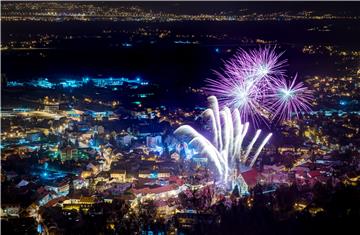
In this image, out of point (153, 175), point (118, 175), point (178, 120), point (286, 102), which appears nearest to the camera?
point (153, 175)

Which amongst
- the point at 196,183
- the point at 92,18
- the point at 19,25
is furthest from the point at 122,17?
the point at 196,183

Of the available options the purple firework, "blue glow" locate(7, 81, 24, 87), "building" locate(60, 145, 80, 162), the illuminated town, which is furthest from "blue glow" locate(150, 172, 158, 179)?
"blue glow" locate(7, 81, 24, 87)

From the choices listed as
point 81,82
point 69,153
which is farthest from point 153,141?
point 81,82

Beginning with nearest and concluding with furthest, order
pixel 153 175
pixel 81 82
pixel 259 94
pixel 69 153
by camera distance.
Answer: pixel 153 175, pixel 69 153, pixel 259 94, pixel 81 82

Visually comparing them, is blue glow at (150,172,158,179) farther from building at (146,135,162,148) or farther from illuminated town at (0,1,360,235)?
building at (146,135,162,148)

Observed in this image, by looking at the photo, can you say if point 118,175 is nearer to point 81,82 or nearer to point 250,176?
point 250,176

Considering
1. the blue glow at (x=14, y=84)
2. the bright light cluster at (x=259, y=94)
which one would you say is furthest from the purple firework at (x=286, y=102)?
the blue glow at (x=14, y=84)

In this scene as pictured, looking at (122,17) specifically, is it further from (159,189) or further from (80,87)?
(159,189)

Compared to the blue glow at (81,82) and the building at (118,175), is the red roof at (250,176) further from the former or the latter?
the blue glow at (81,82)
